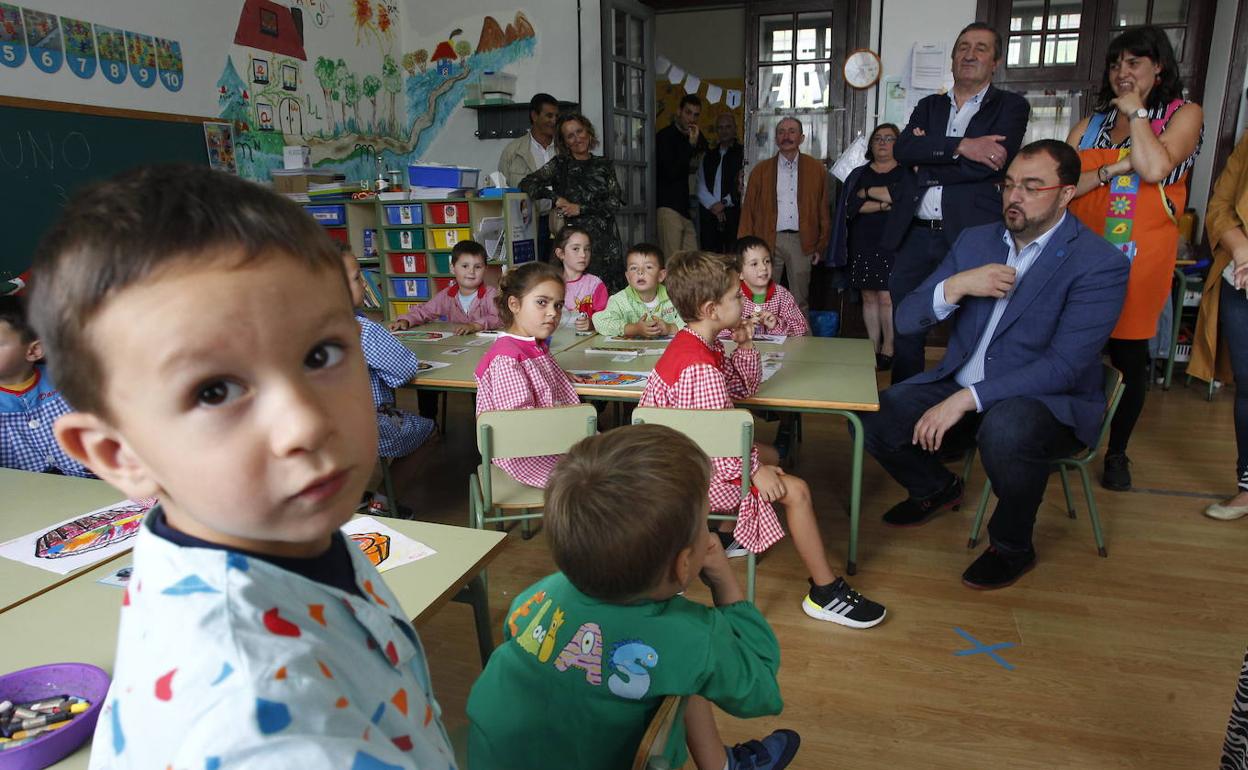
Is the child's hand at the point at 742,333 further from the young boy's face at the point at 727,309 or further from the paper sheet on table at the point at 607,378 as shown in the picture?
the paper sheet on table at the point at 607,378

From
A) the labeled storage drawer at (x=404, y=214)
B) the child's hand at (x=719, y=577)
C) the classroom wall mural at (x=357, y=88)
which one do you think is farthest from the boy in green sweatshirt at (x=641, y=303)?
the classroom wall mural at (x=357, y=88)

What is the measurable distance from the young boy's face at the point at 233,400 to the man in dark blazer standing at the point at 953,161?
304cm

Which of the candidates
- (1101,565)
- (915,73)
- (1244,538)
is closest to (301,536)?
(1101,565)

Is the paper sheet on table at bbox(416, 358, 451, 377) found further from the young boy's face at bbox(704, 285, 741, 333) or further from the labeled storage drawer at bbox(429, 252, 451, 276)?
the labeled storage drawer at bbox(429, 252, 451, 276)

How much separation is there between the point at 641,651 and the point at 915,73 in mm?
5690

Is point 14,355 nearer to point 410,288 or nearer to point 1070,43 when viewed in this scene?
point 410,288

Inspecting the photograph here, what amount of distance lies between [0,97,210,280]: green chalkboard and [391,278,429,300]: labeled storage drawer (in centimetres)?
179

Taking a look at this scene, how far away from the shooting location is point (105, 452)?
497 mm

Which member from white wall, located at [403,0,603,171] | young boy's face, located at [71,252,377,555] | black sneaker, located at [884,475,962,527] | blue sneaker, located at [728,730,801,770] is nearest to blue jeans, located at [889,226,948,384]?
black sneaker, located at [884,475,962,527]

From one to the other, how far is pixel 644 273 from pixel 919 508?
1604 mm

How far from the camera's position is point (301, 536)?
48 cm

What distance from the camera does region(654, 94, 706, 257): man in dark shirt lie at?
6379 mm

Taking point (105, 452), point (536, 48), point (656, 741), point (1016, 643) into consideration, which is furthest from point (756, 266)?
point (536, 48)

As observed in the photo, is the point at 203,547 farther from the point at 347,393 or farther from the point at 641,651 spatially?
the point at 641,651
